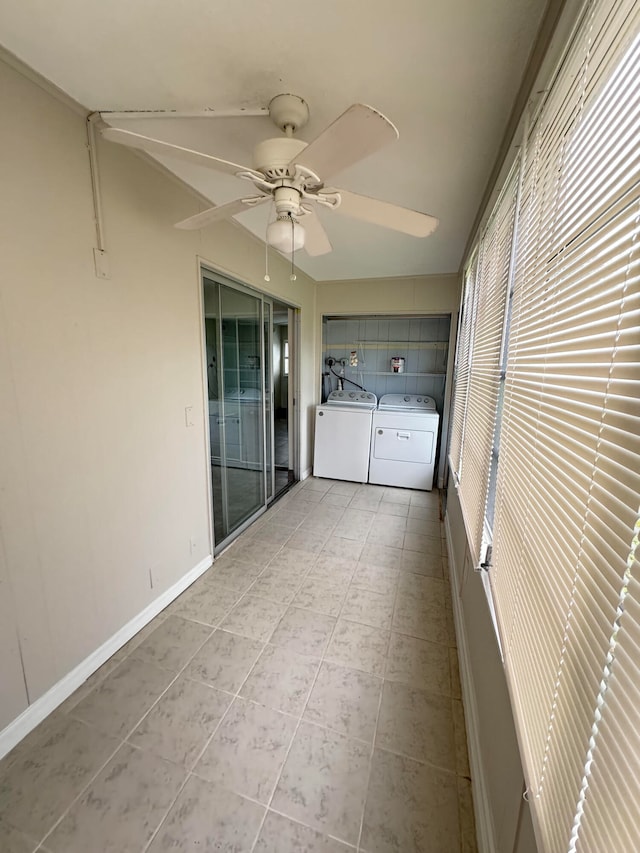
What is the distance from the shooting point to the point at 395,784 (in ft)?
3.98

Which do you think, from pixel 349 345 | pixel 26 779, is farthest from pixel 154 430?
pixel 349 345

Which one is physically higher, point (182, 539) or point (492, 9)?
point (492, 9)

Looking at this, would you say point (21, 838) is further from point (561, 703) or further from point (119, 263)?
point (119, 263)

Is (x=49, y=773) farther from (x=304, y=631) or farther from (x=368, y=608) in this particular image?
(x=368, y=608)

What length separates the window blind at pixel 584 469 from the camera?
46 cm

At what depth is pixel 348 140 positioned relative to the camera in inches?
38.9

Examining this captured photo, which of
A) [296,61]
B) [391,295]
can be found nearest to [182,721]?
[296,61]

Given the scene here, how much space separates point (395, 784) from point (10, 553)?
1.63 metres

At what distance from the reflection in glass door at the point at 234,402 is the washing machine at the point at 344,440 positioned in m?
1.09

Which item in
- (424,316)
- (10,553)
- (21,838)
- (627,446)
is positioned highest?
(424,316)

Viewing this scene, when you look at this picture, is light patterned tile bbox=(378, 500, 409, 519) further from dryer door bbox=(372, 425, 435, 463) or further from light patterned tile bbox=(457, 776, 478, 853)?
light patterned tile bbox=(457, 776, 478, 853)

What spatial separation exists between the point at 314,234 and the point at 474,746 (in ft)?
7.50

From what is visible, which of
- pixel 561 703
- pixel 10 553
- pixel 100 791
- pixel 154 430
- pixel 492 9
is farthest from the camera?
pixel 154 430

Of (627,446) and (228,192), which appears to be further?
(228,192)
